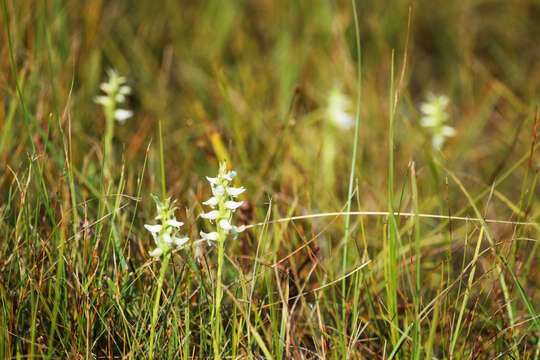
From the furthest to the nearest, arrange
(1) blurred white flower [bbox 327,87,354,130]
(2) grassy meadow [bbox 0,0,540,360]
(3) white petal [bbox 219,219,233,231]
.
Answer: (1) blurred white flower [bbox 327,87,354,130]
(2) grassy meadow [bbox 0,0,540,360]
(3) white petal [bbox 219,219,233,231]

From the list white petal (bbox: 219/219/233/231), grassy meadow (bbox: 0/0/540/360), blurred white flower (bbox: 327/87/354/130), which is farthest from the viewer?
blurred white flower (bbox: 327/87/354/130)

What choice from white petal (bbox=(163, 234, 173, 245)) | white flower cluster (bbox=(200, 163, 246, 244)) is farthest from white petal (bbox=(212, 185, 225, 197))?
white petal (bbox=(163, 234, 173, 245))

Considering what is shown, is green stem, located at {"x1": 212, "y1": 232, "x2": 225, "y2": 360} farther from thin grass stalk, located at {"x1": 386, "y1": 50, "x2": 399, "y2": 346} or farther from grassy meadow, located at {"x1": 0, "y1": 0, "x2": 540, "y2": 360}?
thin grass stalk, located at {"x1": 386, "y1": 50, "x2": 399, "y2": 346}

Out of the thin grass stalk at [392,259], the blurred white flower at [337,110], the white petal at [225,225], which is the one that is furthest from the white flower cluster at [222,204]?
the blurred white flower at [337,110]

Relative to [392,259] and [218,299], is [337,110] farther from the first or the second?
[218,299]

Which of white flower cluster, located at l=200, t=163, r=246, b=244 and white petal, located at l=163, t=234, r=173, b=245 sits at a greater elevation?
white flower cluster, located at l=200, t=163, r=246, b=244

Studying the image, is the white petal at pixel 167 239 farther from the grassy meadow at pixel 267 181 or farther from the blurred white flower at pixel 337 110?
the blurred white flower at pixel 337 110
